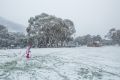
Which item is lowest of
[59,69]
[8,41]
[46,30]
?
[59,69]

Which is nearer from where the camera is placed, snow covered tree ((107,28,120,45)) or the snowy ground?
the snowy ground

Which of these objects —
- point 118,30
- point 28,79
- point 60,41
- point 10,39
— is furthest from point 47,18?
point 118,30

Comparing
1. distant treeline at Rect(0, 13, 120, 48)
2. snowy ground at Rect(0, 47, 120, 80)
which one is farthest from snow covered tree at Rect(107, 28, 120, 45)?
snowy ground at Rect(0, 47, 120, 80)

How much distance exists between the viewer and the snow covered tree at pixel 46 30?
142 feet

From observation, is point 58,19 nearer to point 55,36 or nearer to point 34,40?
point 55,36

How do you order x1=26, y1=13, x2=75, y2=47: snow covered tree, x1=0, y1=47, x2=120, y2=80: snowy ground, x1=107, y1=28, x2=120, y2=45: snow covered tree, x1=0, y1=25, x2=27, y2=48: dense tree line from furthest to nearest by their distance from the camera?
x1=107, y1=28, x2=120, y2=45: snow covered tree → x1=0, y1=25, x2=27, y2=48: dense tree line → x1=26, y1=13, x2=75, y2=47: snow covered tree → x1=0, y1=47, x2=120, y2=80: snowy ground

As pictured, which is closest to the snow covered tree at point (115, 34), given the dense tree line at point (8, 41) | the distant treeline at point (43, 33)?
the distant treeline at point (43, 33)

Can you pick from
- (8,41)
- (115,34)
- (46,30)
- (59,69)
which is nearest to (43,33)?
(46,30)

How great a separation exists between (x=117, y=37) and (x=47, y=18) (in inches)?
1732

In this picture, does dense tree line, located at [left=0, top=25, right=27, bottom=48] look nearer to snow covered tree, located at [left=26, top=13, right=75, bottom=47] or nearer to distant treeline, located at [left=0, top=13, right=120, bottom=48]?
distant treeline, located at [left=0, top=13, right=120, bottom=48]

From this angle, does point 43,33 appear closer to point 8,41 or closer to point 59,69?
point 8,41

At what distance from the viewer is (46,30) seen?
43.7 metres

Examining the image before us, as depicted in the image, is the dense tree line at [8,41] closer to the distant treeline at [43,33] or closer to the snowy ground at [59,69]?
the distant treeline at [43,33]

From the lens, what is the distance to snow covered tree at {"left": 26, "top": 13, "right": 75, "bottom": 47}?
43.3 m
